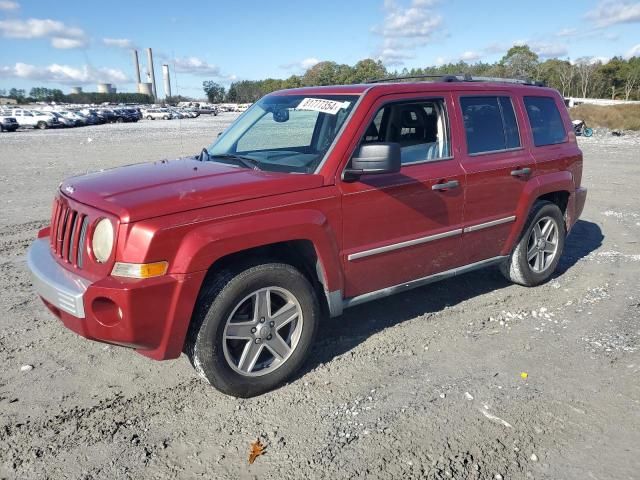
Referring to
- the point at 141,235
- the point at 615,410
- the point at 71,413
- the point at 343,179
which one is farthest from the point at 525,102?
the point at 71,413

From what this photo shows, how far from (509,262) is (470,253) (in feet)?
2.84

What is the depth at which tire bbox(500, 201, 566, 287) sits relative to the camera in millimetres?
5238

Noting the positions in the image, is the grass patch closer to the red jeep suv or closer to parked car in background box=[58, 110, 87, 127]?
the red jeep suv

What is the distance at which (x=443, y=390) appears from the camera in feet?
11.8

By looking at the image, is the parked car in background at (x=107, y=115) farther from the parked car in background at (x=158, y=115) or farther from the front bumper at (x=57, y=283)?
the front bumper at (x=57, y=283)

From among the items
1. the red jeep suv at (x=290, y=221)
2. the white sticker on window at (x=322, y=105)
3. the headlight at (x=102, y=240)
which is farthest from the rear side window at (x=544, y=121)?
the headlight at (x=102, y=240)

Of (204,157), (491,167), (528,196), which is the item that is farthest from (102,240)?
(528,196)

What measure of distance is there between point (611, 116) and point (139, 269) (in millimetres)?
38564

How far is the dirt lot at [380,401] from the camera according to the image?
2.90m

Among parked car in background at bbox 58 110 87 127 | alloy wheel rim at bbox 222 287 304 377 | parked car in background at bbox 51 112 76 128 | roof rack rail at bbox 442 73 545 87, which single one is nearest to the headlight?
alloy wheel rim at bbox 222 287 304 377

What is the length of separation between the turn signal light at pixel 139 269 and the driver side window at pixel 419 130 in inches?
78.6

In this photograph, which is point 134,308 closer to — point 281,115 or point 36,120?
point 281,115

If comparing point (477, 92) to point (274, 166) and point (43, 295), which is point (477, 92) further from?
point (43, 295)

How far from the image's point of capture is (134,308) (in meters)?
2.96
